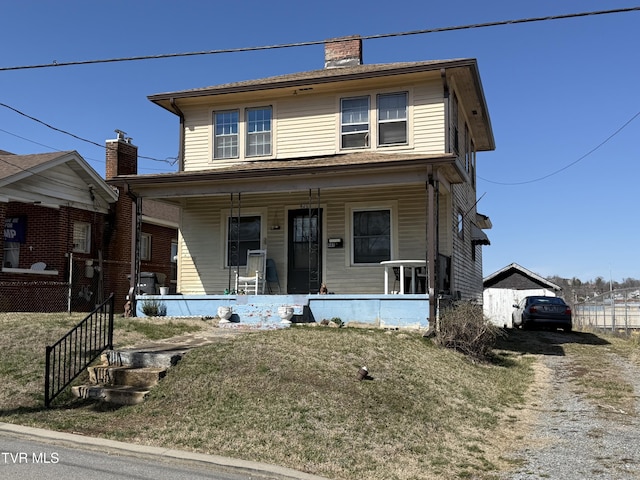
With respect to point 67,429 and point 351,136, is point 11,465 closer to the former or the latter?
point 67,429

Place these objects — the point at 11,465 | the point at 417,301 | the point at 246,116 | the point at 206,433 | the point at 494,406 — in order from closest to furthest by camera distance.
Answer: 1. the point at 11,465
2. the point at 206,433
3. the point at 494,406
4. the point at 417,301
5. the point at 246,116

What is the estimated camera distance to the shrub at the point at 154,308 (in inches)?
579

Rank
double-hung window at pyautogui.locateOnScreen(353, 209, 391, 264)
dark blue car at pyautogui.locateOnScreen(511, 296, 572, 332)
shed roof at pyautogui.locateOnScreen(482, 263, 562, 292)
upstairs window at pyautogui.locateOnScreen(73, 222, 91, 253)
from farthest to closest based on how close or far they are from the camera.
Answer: shed roof at pyautogui.locateOnScreen(482, 263, 562, 292), dark blue car at pyautogui.locateOnScreen(511, 296, 572, 332), upstairs window at pyautogui.locateOnScreen(73, 222, 91, 253), double-hung window at pyautogui.locateOnScreen(353, 209, 391, 264)

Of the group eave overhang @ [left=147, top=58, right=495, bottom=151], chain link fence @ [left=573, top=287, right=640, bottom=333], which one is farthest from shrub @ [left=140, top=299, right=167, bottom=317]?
chain link fence @ [left=573, top=287, right=640, bottom=333]

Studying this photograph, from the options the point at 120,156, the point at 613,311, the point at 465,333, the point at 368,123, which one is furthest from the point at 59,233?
the point at 613,311

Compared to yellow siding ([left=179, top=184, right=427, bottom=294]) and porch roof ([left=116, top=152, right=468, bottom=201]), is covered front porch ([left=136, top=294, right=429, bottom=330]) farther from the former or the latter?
porch roof ([left=116, top=152, right=468, bottom=201])

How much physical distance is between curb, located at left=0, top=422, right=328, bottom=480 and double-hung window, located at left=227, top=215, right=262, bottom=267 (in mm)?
9855

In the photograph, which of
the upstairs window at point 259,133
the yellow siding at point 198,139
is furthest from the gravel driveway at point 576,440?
the yellow siding at point 198,139

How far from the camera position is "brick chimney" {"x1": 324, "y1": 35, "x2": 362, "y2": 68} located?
60.1 ft

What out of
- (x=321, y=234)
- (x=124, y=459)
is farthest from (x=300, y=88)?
(x=124, y=459)

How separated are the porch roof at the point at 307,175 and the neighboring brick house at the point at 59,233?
→ 3722 mm

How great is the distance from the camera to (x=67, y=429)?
289 inches

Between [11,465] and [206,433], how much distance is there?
2000 mm

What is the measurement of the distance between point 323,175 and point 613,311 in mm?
15835
